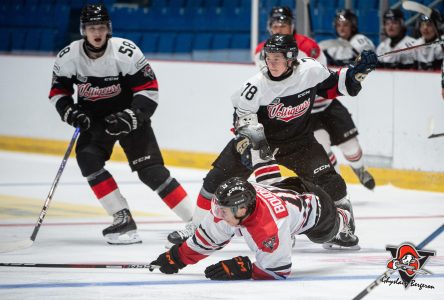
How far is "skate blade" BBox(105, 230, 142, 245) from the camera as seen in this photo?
6230mm

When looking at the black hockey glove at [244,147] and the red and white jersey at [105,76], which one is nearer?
the black hockey glove at [244,147]

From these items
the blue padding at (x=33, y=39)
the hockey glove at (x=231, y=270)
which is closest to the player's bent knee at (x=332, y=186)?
the hockey glove at (x=231, y=270)

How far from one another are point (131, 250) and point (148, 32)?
22.3 feet

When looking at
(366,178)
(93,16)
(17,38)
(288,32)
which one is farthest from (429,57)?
(17,38)

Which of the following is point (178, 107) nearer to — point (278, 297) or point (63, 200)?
point (63, 200)

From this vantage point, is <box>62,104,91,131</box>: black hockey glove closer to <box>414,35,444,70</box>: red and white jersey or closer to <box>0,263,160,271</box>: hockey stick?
<box>0,263,160,271</box>: hockey stick

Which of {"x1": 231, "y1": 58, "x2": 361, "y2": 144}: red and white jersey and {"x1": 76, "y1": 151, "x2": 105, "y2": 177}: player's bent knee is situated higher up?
{"x1": 231, "y1": 58, "x2": 361, "y2": 144}: red and white jersey

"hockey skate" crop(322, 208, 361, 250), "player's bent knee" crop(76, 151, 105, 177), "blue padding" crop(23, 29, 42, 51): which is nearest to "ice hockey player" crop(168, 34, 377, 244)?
"hockey skate" crop(322, 208, 361, 250)

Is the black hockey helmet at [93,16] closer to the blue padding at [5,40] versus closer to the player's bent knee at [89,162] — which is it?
the player's bent knee at [89,162]

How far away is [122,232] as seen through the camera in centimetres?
627

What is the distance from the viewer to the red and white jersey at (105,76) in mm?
6336

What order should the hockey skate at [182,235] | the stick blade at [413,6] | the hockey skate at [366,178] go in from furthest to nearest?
the hockey skate at [366,178], the hockey skate at [182,235], the stick blade at [413,6]

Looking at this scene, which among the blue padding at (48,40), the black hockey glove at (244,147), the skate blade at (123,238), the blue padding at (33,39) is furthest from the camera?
the blue padding at (33,39)

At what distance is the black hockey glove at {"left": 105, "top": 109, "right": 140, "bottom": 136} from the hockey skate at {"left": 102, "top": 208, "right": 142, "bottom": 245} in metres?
0.46
